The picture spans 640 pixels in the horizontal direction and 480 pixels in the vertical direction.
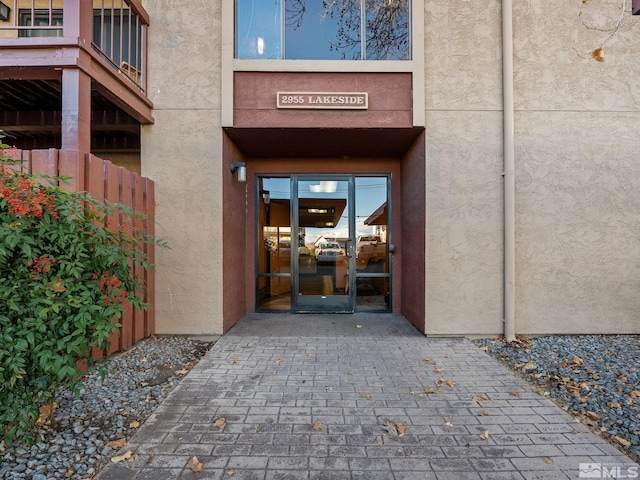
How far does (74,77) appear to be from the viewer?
349 cm

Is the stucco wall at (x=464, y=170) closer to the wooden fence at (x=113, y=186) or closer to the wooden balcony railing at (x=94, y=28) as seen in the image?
the wooden fence at (x=113, y=186)

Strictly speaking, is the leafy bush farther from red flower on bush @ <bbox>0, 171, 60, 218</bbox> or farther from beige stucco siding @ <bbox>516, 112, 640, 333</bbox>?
beige stucco siding @ <bbox>516, 112, 640, 333</bbox>

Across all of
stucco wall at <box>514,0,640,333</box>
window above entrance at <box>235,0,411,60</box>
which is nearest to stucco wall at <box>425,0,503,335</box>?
stucco wall at <box>514,0,640,333</box>

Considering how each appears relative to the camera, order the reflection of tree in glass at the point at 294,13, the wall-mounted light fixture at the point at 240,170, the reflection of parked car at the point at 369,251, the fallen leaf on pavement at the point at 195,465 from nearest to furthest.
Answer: the fallen leaf on pavement at the point at 195,465 → the reflection of tree in glass at the point at 294,13 → the wall-mounted light fixture at the point at 240,170 → the reflection of parked car at the point at 369,251

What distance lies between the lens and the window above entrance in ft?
16.3

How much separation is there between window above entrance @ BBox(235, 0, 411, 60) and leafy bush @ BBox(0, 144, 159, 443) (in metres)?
3.72

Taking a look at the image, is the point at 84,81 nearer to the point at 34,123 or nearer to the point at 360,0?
the point at 34,123

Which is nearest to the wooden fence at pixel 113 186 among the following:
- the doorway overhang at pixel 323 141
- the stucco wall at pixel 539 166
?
the doorway overhang at pixel 323 141

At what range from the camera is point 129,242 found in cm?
292

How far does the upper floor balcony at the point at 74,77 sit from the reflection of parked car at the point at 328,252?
3523 millimetres

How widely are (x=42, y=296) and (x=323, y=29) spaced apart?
5.10 metres

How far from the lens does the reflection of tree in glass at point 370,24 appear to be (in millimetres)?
4988

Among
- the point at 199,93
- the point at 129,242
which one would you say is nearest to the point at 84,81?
the point at 199,93

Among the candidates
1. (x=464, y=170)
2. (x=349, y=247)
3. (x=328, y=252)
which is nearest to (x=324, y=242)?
(x=328, y=252)
